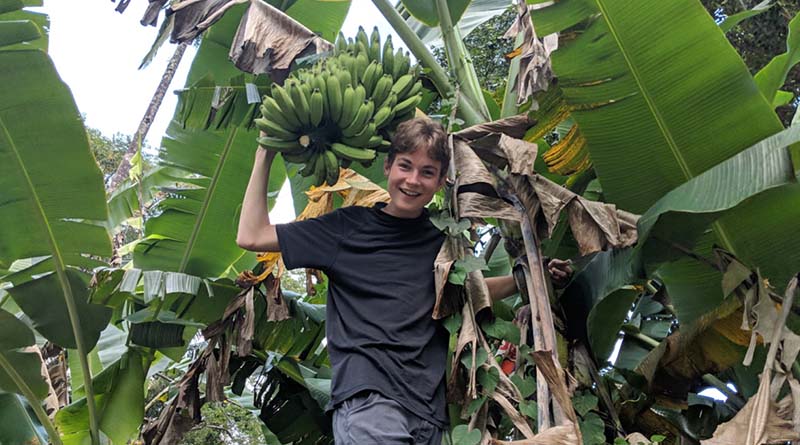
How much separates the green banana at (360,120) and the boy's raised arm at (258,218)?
198 mm

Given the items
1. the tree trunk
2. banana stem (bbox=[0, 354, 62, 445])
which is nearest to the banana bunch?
banana stem (bbox=[0, 354, 62, 445])

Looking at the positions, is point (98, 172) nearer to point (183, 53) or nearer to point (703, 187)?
point (703, 187)

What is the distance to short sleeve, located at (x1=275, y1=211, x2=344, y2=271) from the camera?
1.74m

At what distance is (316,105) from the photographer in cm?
169

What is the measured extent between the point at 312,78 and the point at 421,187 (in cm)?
36

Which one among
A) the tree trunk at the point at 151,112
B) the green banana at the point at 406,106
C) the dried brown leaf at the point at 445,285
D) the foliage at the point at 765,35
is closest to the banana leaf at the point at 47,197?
the green banana at the point at 406,106

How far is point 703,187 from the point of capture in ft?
5.77

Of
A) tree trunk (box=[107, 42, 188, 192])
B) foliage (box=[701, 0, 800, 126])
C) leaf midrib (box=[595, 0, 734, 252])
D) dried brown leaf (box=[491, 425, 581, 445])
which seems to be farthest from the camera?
tree trunk (box=[107, 42, 188, 192])

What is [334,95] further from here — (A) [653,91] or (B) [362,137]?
(A) [653,91]

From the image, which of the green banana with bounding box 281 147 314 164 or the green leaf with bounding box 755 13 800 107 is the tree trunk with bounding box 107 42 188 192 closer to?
the green banana with bounding box 281 147 314 164

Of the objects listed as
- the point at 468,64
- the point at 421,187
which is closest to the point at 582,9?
the point at 468,64

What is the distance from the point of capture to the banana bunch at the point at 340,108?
5.67ft

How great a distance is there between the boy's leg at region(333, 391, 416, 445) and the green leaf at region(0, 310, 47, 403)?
1.74 meters

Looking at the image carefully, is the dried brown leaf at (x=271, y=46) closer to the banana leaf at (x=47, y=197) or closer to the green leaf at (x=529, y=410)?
the banana leaf at (x=47, y=197)
